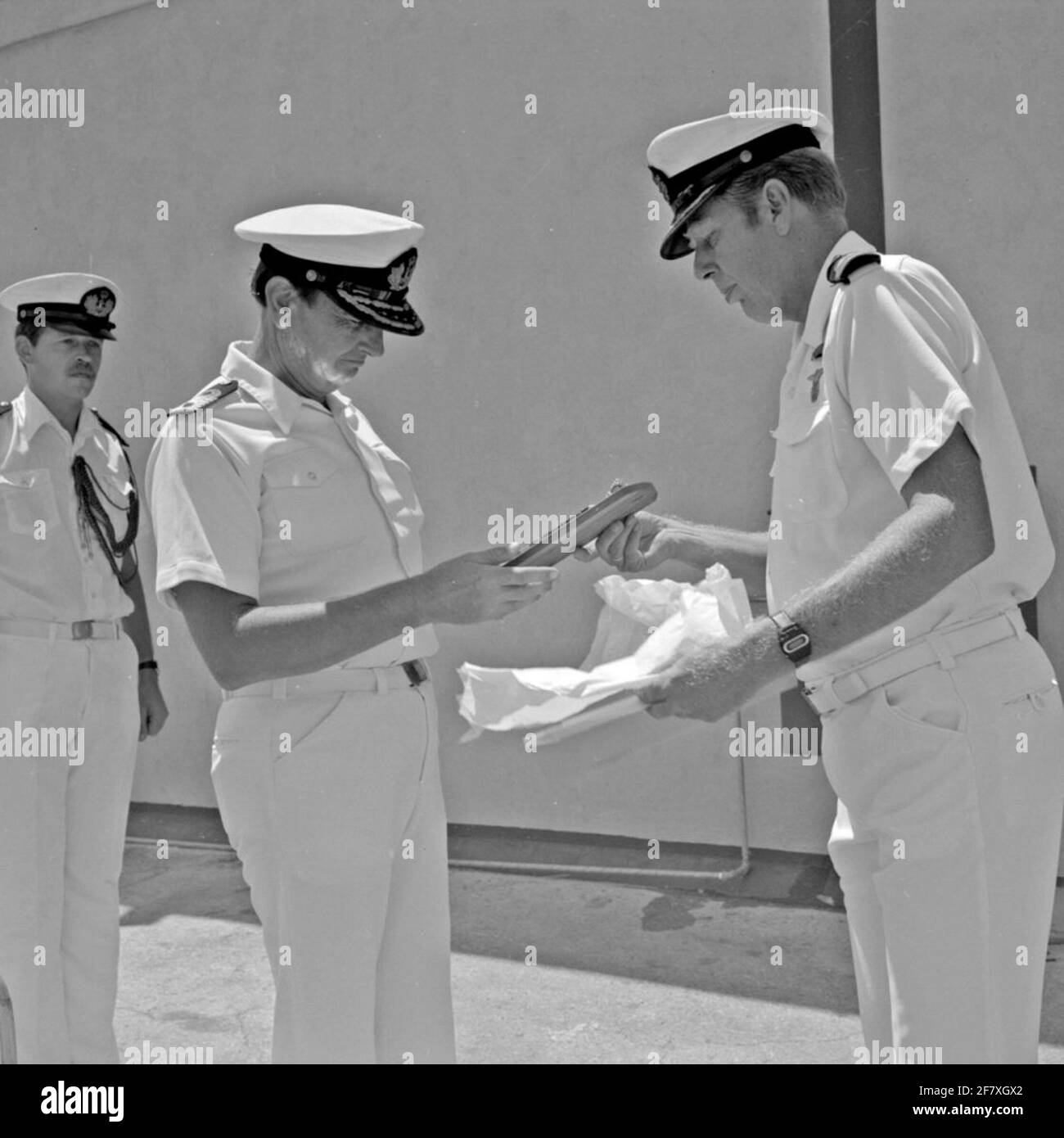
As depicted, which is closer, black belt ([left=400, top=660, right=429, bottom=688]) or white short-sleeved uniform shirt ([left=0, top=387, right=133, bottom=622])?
black belt ([left=400, top=660, right=429, bottom=688])

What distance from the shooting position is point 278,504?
2.22 meters

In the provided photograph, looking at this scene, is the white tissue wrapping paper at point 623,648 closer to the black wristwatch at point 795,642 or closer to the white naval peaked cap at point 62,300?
the black wristwatch at point 795,642

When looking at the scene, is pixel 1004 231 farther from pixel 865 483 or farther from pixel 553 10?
pixel 865 483

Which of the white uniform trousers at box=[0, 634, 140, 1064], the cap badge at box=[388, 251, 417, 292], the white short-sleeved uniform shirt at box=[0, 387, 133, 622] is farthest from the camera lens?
the white short-sleeved uniform shirt at box=[0, 387, 133, 622]

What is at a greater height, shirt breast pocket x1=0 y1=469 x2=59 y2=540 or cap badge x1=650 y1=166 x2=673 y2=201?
cap badge x1=650 y1=166 x2=673 y2=201

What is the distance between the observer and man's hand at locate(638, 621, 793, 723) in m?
1.85

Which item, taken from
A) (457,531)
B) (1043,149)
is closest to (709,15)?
(1043,149)

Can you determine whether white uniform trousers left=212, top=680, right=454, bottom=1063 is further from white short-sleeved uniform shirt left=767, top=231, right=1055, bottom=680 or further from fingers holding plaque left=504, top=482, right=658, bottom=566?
white short-sleeved uniform shirt left=767, top=231, right=1055, bottom=680

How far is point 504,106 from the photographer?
539 cm

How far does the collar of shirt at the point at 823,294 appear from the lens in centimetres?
207

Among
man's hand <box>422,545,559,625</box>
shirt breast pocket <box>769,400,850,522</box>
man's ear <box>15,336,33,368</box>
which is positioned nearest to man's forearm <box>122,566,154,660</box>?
man's ear <box>15,336,33,368</box>

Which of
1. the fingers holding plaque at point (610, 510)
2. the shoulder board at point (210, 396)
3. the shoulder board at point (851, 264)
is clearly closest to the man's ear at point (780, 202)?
the shoulder board at point (851, 264)

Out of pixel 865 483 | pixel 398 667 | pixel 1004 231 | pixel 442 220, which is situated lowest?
pixel 398 667

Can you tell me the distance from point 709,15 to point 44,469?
2.90 m
